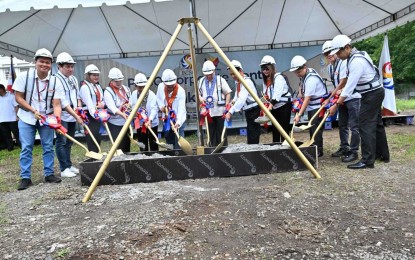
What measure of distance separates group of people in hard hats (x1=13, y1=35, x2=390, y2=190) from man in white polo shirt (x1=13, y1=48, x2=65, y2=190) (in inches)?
0.4

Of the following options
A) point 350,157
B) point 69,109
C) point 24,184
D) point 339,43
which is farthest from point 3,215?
point 350,157

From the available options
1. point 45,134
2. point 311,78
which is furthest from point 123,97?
point 311,78

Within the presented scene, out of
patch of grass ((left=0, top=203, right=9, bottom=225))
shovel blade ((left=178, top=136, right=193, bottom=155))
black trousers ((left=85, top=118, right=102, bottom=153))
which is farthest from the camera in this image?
black trousers ((left=85, top=118, right=102, bottom=153))

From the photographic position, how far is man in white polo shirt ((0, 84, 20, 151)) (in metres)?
8.39

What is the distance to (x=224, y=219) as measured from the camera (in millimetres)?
2717

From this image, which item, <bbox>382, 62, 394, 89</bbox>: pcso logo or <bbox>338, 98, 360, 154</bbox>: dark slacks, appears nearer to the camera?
<bbox>338, 98, 360, 154</bbox>: dark slacks

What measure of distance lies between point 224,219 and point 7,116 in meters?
7.62

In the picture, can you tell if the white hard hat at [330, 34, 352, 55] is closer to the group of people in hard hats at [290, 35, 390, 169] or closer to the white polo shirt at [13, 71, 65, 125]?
the group of people in hard hats at [290, 35, 390, 169]

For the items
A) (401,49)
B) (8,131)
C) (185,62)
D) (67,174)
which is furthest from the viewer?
(401,49)

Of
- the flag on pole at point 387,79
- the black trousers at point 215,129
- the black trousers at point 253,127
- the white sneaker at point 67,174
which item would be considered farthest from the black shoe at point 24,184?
the flag on pole at point 387,79

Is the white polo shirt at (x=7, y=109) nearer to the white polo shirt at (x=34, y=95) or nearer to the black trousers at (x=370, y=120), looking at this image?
the white polo shirt at (x=34, y=95)

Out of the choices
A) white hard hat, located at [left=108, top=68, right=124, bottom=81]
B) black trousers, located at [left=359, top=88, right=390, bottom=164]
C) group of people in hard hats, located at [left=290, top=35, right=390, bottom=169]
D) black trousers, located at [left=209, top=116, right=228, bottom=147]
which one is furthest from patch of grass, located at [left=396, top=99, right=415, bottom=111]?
white hard hat, located at [left=108, top=68, right=124, bottom=81]

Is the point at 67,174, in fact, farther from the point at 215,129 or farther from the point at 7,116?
the point at 7,116

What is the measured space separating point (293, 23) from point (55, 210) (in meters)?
7.35
